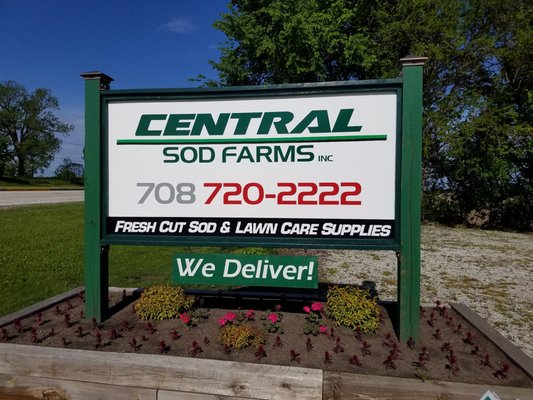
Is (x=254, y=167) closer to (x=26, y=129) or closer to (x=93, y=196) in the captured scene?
(x=93, y=196)

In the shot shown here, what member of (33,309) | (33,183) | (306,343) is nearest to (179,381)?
(306,343)

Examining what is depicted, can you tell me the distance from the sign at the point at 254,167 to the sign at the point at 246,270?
0.74 feet

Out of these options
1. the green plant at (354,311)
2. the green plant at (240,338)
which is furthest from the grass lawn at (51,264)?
the green plant at (354,311)

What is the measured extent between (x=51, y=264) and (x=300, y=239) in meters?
6.82

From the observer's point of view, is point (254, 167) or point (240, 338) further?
point (254, 167)

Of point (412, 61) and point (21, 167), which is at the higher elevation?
point (21, 167)

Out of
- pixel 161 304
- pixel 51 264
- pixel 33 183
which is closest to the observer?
pixel 161 304

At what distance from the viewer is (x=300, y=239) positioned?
3.55 meters

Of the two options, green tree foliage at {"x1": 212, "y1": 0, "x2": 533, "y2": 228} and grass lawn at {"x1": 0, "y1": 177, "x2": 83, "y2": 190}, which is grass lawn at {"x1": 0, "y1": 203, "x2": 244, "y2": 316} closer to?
green tree foliage at {"x1": 212, "y1": 0, "x2": 533, "y2": 228}

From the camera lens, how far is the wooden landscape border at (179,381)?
8.19 feet

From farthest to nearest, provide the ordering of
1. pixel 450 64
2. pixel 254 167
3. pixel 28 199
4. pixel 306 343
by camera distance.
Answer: pixel 28 199
pixel 450 64
pixel 254 167
pixel 306 343

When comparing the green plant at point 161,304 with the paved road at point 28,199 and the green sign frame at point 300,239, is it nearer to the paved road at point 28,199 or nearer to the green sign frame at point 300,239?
the green sign frame at point 300,239

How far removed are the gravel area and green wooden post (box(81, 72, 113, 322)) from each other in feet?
15.0

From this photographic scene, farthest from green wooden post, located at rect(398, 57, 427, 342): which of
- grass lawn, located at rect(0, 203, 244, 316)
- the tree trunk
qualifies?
the tree trunk
